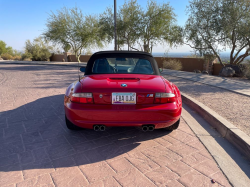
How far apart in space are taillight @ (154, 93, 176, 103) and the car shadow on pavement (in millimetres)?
781

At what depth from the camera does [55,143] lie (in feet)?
10.7

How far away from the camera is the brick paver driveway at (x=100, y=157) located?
2352 mm

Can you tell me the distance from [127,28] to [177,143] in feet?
57.0

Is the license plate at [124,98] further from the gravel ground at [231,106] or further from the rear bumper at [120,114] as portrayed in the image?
the gravel ground at [231,106]

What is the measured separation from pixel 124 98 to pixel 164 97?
0.60m

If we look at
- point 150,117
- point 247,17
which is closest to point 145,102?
point 150,117

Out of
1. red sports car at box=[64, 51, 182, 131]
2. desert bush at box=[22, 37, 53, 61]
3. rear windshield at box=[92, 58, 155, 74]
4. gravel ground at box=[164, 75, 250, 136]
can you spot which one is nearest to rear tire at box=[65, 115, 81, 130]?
red sports car at box=[64, 51, 182, 131]

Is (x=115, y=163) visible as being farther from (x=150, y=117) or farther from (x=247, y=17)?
(x=247, y=17)

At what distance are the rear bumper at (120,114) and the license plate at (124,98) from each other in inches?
2.3

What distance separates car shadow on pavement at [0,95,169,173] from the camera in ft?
8.89

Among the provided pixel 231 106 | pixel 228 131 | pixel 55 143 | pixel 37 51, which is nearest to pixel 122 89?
pixel 55 143

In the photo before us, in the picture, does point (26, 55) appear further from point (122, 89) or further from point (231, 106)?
point (122, 89)

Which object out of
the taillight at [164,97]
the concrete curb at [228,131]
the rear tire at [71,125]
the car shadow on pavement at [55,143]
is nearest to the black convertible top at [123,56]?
the taillight at [164,97]

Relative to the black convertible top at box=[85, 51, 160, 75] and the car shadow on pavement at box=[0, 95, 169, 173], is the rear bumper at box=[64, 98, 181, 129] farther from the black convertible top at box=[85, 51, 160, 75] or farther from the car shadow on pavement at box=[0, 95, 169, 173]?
the black convertible top at box=[85, 51, 160, 75]
